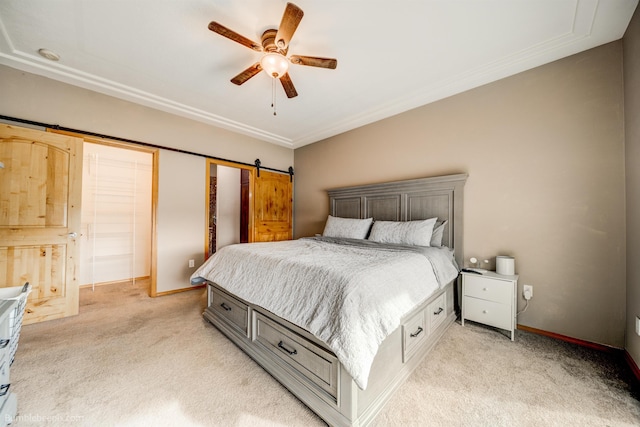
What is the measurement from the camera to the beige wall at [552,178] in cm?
206

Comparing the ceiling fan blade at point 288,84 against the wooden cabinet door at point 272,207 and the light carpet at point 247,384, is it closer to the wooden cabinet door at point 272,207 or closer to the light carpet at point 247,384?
the wooden cabinet door at point 272,207

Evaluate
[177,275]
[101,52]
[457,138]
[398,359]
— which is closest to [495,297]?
[398,359]

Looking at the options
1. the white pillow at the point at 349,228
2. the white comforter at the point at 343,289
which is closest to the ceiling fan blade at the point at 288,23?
the white comforter at the point at 343,289

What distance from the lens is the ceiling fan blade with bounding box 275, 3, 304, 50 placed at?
155 centimetres

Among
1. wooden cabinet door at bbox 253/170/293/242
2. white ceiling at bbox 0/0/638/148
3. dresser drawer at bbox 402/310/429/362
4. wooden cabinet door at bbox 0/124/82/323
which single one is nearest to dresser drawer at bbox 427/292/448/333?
dresser drawer at bbox 402/310/429/362

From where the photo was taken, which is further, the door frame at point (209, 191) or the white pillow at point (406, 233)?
the door frame at point (209, 191)

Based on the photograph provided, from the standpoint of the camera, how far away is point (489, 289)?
7.64ft

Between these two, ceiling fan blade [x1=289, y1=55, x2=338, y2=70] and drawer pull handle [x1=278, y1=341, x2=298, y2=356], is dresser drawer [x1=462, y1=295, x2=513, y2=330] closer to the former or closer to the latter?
drawer pull handle [x1=278, y1=341, x2=298, y2=356]

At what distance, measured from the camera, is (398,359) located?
1.65 m

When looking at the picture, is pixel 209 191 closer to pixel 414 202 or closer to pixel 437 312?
pixel 414 202

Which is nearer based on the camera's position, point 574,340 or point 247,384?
point 247,384

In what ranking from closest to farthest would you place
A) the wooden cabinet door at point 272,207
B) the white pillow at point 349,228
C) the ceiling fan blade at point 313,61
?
the ceiling fan blade at point 313,61 < the white pillow at point 349,228 < the wooden cabinet door at point 272,207

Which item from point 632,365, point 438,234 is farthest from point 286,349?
point 632,365

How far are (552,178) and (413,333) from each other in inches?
81.3
